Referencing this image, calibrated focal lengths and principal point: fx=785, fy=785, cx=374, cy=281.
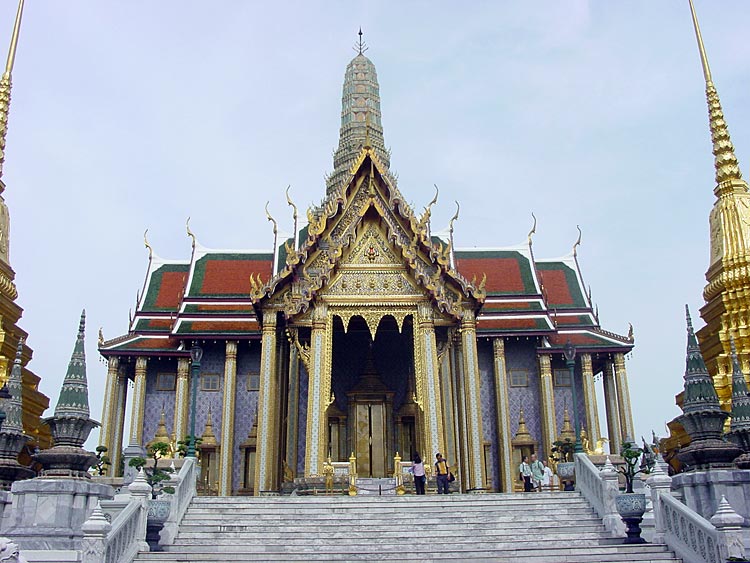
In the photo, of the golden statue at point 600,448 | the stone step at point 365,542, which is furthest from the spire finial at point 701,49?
the stone step at point 365,542

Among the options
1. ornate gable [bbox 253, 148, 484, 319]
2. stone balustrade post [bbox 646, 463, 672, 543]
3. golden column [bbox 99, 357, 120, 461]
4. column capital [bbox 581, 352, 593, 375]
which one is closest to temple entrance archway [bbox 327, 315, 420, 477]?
ornate gable [bbox 253, 148, 484, 319]

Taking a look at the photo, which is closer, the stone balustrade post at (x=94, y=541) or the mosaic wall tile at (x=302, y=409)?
the stone balustrade post at (x=94, y=541)

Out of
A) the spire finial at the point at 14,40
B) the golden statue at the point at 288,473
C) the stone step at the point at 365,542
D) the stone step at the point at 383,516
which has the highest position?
the spire finial at the point at 14,40

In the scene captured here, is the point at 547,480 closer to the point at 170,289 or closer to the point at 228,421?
the point at 228,421

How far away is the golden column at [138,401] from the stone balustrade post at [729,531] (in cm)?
1556

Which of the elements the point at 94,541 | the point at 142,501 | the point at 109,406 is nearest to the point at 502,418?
the point at 109,406

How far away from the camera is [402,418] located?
18203 mm

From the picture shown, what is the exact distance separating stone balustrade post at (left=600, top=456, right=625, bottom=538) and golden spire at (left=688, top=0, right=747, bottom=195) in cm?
1267

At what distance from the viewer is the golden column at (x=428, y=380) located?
50.0 ft

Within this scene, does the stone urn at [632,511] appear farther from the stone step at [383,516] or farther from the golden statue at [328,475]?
the golden statue at [328,475]

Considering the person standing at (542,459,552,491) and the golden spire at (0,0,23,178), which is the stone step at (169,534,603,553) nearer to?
the person standing at (542,459,552,491)

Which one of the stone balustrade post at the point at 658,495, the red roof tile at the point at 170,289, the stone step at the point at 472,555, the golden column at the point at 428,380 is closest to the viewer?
the stone step at the point at 472,555

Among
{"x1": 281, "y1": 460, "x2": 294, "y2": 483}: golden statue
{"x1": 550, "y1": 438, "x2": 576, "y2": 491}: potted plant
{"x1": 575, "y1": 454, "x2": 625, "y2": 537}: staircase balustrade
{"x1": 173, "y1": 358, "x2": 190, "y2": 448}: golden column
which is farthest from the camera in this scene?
{"x1": 173, "y1": 358, "x2": 190, "y2": 448}: golden column

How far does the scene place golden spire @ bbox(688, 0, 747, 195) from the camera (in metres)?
20.8
